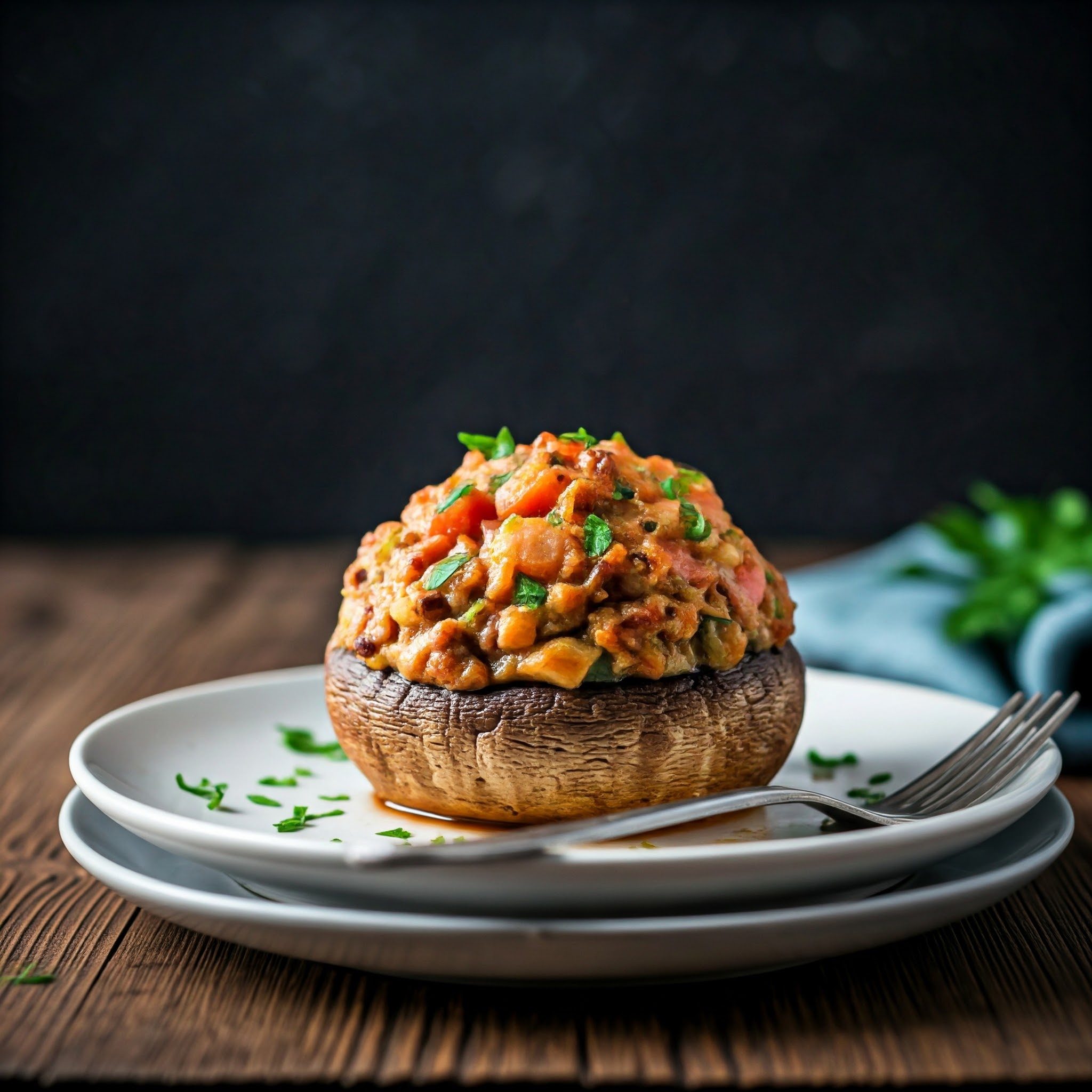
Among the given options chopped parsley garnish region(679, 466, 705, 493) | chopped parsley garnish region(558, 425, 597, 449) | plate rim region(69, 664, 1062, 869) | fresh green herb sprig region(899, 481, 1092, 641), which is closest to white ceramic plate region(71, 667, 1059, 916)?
plate rim region(69, 664, 1062, 869)

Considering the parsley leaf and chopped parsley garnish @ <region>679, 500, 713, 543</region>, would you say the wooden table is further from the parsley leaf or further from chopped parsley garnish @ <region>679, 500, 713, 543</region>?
the parsley leaf

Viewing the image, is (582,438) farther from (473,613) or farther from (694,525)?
(473,613)

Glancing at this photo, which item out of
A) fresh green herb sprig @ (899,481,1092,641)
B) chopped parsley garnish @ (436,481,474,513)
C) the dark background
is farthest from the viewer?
the dark background

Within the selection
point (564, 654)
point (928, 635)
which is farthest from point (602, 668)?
point (928, 635)

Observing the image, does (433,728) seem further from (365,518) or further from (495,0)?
(495,0)

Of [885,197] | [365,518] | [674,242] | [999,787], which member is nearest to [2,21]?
[365,518]
